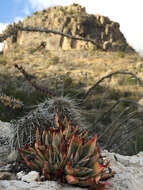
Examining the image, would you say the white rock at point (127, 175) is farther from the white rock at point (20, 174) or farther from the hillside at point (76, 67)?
the white rock at point (20, 174)

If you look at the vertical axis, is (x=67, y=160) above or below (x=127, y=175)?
above

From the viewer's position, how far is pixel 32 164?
2354mm

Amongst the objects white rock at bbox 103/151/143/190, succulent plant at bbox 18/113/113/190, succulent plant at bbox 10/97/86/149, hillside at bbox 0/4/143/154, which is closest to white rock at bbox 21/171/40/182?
succulent plant at bbox 18/113/113/190

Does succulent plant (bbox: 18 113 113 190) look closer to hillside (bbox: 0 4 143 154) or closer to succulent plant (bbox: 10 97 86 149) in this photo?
succulent plant (bbox: 10 97 86 149)

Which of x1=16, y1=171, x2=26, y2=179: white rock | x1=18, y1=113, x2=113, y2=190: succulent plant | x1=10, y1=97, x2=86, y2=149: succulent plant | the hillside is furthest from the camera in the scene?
the hillside

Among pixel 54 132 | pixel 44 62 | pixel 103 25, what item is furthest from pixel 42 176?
pixel 103 25

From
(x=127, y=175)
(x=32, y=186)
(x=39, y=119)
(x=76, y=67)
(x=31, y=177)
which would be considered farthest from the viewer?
(x=76, y=67)

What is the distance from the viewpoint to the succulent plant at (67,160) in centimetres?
216

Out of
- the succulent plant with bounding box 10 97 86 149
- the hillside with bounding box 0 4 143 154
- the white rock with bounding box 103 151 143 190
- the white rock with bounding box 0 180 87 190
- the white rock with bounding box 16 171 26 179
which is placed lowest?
the white rock with bounding box 103 151 143 190

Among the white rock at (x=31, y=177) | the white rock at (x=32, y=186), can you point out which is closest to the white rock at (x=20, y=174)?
the white rock at (x=31, y=177)

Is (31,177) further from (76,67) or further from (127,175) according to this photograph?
(76,67)

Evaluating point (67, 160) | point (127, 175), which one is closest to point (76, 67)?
point (127, 175)

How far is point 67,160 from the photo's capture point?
2354 mm

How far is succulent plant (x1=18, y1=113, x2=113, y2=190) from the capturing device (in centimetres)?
216
